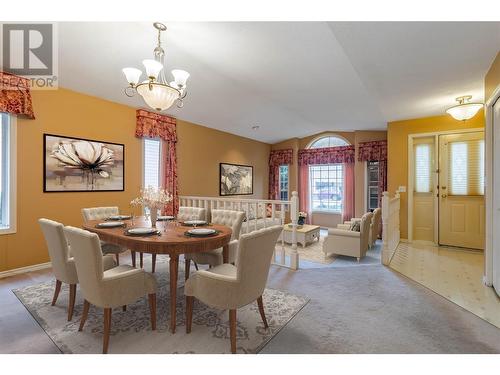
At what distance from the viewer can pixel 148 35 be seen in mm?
2822

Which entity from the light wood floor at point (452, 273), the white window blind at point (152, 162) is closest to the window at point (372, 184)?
the light wood floor at point (452, 273)

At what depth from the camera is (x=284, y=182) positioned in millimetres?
8227

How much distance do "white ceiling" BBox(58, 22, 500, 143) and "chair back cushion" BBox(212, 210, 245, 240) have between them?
1971 mm

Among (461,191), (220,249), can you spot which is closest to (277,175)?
(461,191)

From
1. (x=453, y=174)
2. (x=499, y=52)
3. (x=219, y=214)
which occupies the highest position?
(x=499, y=52)

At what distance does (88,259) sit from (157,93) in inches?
62.0

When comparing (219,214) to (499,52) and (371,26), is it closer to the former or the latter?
(371,26)

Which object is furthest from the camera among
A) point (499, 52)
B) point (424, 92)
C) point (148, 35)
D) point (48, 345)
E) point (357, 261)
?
point (357, 261)

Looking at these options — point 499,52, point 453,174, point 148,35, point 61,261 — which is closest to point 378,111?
point 453,174

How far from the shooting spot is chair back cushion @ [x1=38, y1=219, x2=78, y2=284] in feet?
7.00

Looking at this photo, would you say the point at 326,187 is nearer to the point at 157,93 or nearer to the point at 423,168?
the point at 423,168

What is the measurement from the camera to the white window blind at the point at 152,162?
15.6 feet

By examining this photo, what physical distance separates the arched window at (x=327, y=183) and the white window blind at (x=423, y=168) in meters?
2.27

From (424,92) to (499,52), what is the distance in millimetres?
1082
